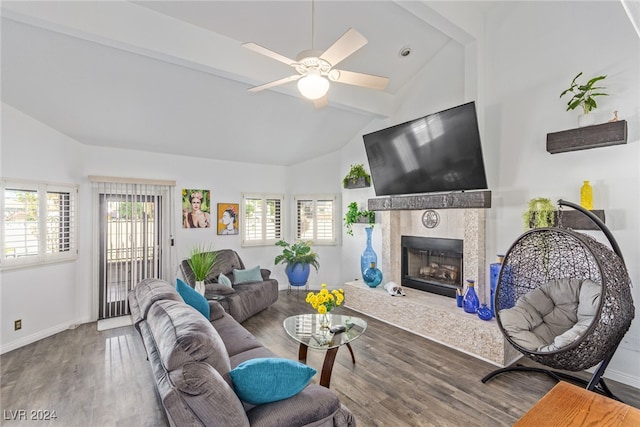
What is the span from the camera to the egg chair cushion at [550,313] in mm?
2537

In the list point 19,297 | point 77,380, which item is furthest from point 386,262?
point 19,297

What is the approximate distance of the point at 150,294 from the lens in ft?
7.86

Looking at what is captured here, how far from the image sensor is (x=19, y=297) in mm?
3590

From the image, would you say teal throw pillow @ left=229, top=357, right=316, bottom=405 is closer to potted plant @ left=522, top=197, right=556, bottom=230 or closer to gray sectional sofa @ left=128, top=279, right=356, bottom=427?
gray sectional sofa @ left=128, top=279, right=356, bottom=427

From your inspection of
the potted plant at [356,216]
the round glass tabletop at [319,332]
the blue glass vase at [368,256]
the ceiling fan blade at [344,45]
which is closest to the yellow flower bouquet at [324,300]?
the round glass tabletop at [319,332]

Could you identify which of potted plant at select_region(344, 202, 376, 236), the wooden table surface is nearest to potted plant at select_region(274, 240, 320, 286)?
potted plant at select_region(344, 202, 376, 236)

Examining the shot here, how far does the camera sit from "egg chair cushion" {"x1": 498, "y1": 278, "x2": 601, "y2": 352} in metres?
2.54

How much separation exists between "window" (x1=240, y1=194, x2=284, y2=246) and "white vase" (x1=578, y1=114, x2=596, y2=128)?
15.9ft

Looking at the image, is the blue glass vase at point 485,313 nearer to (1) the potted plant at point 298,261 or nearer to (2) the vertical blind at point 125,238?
(1) the potted plant at point 298,261

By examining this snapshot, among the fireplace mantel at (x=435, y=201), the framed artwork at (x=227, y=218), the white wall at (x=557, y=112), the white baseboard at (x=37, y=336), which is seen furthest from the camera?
the framed artwork at (x=227, y=218)

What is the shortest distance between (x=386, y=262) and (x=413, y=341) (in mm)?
1375

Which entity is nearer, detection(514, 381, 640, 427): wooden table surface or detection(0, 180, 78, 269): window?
detection(514, 381, 640, 427): wooden table surface

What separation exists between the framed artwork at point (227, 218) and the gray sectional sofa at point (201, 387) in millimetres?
3501

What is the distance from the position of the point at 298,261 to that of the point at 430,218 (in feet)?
8.30
